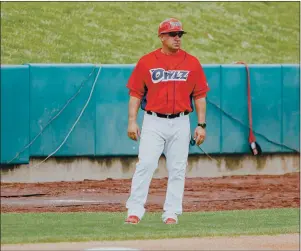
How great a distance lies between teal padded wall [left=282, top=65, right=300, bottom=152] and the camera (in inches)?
766

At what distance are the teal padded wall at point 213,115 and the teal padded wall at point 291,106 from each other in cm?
120

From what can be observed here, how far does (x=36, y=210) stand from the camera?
46.2ft

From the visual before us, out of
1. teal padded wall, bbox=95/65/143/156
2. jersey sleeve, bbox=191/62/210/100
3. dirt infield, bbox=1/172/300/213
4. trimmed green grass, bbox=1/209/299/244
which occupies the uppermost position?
jersey sleeve, bbox=191/62/210/100

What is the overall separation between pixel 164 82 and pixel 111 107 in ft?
26.5

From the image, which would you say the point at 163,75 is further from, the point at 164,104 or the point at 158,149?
the point at 158,149

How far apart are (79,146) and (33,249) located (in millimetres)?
9070

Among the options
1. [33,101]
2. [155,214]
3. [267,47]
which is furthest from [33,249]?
[267,47]

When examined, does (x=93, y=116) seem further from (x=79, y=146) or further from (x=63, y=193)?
(x=63, y=193)

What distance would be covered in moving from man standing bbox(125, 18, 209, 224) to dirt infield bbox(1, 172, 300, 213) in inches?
150

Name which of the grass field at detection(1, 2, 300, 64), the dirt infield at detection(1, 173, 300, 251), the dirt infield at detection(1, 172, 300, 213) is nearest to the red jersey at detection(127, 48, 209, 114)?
the dirt infield at detection(1, 173, 300, 251)

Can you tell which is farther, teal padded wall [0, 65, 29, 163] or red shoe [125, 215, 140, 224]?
teal padded wall [0, 65, 29, 163]

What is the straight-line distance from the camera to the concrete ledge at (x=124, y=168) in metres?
18.1

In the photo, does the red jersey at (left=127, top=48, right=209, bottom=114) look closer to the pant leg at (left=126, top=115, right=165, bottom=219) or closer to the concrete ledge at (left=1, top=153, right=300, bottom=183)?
the pant leg at (left=126, top=115, right=165, bottom=219)

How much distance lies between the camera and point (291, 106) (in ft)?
64.2
